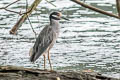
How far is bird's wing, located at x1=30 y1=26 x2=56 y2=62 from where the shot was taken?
677 cm

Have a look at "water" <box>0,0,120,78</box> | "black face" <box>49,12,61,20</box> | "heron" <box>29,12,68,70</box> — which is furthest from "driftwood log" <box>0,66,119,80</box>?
"water" <box>0,0,120,78</box>

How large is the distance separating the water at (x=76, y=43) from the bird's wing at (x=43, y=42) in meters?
1.57

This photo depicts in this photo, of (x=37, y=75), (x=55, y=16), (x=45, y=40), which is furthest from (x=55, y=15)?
(x=37, y=75)

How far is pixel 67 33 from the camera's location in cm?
1173

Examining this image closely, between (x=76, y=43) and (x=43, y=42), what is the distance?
3.76 meters

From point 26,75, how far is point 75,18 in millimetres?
7515

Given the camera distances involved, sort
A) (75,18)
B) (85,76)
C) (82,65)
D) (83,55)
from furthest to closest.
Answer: (75,18) → (83,55) → (82,65) → (85,76)

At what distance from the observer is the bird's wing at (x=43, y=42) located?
6.77 meters

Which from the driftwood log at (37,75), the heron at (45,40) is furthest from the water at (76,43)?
the driftwood log at (37,75)

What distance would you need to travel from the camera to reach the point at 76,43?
10.7 metres

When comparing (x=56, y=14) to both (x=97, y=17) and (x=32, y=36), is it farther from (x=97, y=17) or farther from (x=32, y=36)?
(x=97, y=17)

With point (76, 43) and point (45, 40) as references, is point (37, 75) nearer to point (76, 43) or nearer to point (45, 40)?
point (45, 40)

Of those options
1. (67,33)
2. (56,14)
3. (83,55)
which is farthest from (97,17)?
(56,14)

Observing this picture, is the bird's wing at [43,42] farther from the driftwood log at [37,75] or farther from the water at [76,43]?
the water at [76,43]
